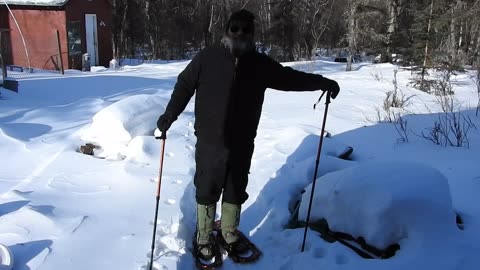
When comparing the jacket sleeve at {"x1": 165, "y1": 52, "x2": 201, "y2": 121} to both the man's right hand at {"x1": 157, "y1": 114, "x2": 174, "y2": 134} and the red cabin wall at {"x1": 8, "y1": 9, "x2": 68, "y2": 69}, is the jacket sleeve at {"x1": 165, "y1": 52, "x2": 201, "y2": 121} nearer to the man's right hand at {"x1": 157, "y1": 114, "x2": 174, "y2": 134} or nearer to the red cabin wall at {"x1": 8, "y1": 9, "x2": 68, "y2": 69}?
the man's right hand at {"x1": 157, "y1": 114, "x2": 174, "y2": 134}

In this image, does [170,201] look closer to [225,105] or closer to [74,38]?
[225,105]

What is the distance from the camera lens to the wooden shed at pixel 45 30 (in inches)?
744

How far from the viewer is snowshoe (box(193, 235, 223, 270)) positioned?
3.50 m

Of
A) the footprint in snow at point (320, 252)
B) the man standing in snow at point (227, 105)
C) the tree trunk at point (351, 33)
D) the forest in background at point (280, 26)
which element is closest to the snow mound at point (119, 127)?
the man standing in snow at point (227, 105)

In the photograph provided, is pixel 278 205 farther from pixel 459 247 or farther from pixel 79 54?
pixel 79 54

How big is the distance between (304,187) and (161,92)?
754 cm

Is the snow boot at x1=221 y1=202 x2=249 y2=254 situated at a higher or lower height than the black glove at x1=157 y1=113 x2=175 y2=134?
lower

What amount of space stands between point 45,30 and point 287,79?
18233 mm

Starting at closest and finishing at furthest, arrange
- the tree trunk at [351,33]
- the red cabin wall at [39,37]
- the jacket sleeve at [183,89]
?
1. the jacket sleeve at [183,89]
2. the red cabin wall at [39,37]
3. the tree trunk at [351,33]

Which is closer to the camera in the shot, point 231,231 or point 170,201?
point 231,231

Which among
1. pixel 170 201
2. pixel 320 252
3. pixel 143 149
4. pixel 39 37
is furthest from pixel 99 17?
pixel 320 252

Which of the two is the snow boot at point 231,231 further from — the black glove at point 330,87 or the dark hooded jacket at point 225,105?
the black glove at point 330,87

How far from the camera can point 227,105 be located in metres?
3.26

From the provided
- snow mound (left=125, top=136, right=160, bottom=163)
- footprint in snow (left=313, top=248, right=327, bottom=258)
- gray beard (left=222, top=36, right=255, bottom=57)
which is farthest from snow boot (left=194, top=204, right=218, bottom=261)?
snow mound (left=125, top=136, right=160, bottom=163)
